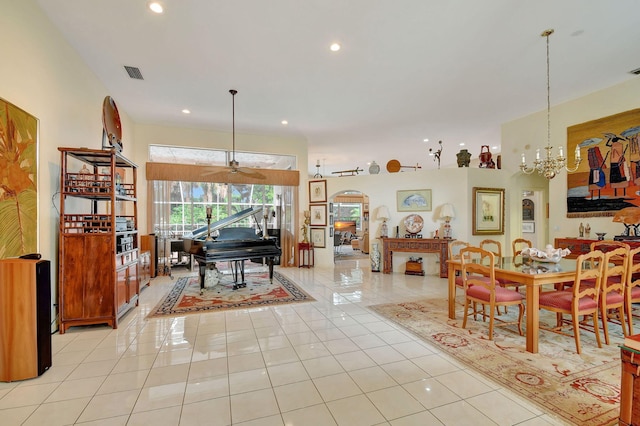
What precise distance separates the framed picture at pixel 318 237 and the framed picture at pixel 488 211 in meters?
3.86

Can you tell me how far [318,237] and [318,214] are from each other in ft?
2.18

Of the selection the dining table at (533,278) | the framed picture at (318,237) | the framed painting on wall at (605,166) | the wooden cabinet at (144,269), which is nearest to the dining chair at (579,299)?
the dining table at (533,278)

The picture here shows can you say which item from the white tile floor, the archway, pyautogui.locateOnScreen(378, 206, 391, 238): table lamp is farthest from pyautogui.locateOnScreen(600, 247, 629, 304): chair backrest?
the archway

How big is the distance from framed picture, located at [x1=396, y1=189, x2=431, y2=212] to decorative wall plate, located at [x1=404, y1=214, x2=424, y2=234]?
19cm

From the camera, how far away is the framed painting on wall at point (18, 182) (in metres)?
2.52

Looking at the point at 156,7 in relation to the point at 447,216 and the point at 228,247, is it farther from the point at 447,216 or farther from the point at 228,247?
the point at 447,216

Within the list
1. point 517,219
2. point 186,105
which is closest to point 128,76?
point 186,105

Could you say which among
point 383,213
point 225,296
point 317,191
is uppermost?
point 317,191

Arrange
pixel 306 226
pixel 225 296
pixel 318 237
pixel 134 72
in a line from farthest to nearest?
1. pixel 318 237
2. pixel 306 226
3. pixel 225 296
4. pixel 134 72

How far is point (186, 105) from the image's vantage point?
18.4 feet

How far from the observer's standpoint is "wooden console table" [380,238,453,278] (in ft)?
21.5

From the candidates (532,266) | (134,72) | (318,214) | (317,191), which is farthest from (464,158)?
(134,72)

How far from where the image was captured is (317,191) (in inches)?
314

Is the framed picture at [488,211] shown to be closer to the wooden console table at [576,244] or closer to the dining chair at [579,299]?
the wooden console table at [576,244]
